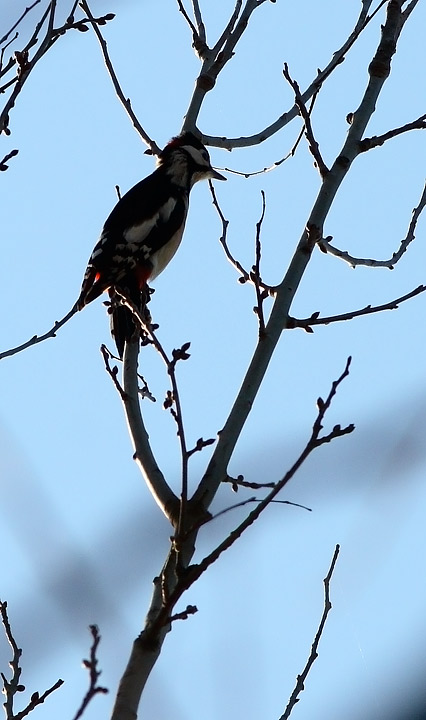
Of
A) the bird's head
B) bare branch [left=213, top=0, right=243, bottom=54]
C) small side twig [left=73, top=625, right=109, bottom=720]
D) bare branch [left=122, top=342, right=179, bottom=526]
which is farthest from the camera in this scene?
the bird's head

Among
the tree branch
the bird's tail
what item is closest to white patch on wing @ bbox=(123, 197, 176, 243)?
the bird's tail

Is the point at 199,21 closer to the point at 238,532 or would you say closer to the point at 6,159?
the point at 6,159

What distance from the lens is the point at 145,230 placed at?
6277mm

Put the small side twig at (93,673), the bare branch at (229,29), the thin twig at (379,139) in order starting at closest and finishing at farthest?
the small side twig at (93,673), the thin twig at (379,139), the bare branch at (229,29)

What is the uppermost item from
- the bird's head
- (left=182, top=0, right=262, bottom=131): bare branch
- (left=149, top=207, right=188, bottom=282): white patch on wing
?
the bird's head

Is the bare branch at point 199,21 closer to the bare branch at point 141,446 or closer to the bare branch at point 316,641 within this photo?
Result: the bare branch at point 141,446

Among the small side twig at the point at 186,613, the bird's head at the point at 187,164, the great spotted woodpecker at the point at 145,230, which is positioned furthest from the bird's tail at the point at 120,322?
the small side twig at the point at 186,613

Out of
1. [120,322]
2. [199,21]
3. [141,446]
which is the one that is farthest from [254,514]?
[199,21]

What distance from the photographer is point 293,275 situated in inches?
148

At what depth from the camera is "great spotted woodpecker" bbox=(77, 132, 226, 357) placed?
5836mm

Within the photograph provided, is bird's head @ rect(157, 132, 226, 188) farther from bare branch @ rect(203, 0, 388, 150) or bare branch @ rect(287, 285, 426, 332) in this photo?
bare branch @ rect(287, 285, 426, 332)

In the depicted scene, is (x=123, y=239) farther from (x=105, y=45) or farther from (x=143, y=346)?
(x=143, y=346)

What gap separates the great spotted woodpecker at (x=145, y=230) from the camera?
5836mm

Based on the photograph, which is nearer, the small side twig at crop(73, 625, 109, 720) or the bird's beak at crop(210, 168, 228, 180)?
the small side twig at crop(73, 625, 109, 720)
